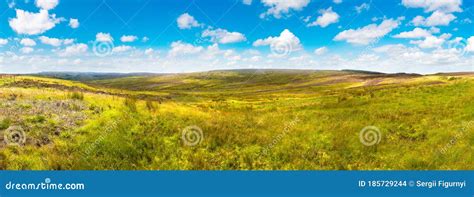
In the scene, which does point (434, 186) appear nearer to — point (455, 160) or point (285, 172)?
point (455, 160)

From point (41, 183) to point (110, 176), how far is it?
6.31 feet

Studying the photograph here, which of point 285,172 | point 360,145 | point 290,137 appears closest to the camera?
point 285,172

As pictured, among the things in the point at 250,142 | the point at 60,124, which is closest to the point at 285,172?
the point at 250,142

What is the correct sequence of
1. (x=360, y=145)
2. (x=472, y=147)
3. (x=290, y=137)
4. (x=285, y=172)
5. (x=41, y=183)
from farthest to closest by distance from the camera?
1. (x=290, y=137)
2. (x=360, y=145)
3. (x=472, y=147)
4. (x=285, y=172)
5. (x=41, y=183)

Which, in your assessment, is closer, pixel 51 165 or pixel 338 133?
pixel 51 165

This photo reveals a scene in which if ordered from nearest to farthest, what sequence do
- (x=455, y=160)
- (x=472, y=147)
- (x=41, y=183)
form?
1. (x=41, y=183)
2. (x=455, y=160)
3. (x=472, y=147)

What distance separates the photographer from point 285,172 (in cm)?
1212

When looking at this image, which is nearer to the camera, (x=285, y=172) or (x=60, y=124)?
(x=285, y=172)

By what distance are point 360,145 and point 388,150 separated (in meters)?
1.08

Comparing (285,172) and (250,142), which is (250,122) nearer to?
(250,142)

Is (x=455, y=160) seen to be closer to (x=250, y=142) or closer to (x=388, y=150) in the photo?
(x=388, y=150)

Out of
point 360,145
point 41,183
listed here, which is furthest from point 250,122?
point 41,183

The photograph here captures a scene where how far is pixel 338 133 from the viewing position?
1745cm

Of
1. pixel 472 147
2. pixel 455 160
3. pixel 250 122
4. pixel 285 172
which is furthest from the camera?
pixel 250 122
